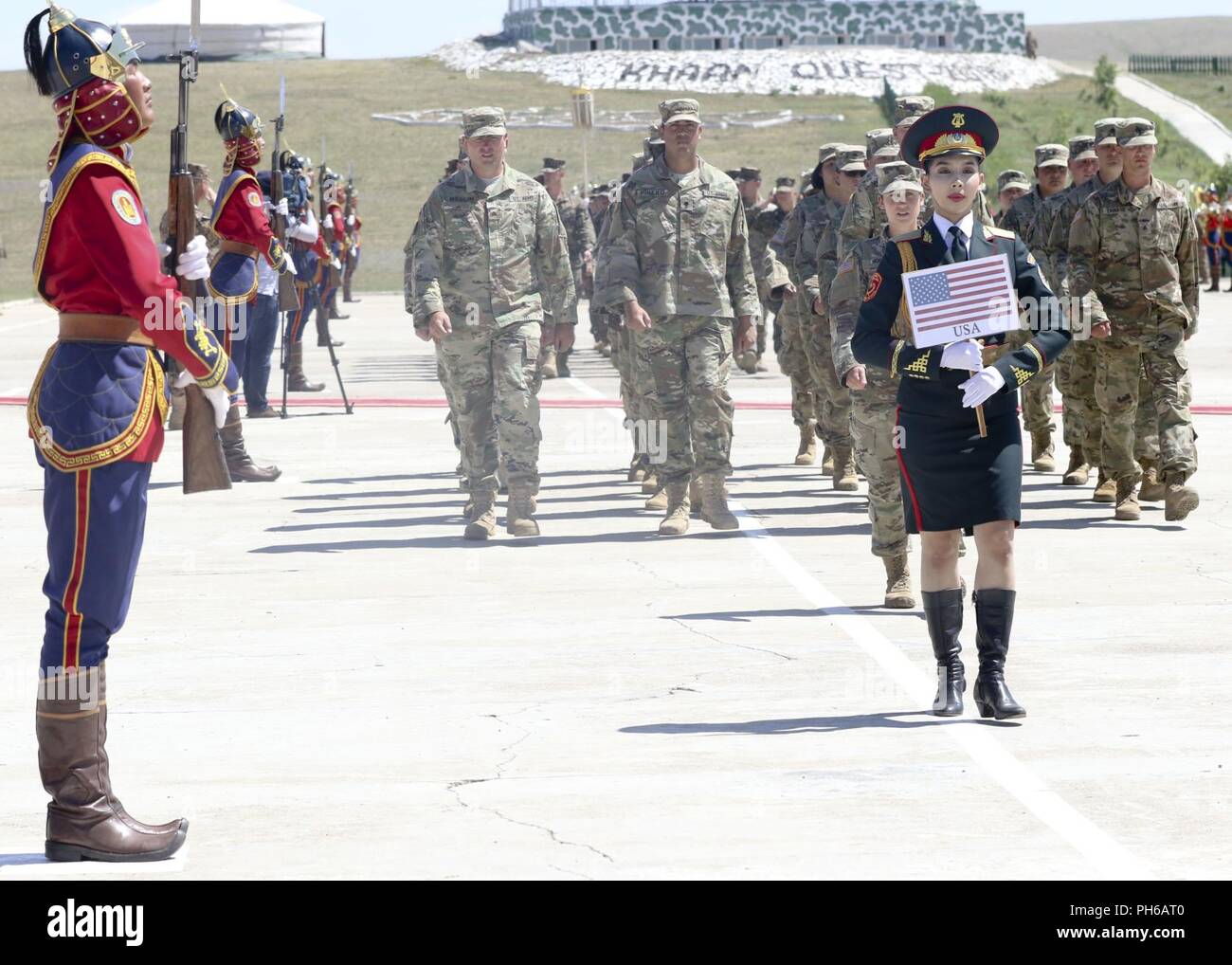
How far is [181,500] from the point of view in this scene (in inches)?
569

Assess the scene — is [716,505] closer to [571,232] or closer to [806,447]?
[806,447]

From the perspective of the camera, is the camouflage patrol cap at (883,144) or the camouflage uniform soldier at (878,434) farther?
the camouflage patrol cap at (883,144)

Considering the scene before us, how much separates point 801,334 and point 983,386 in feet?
25.4

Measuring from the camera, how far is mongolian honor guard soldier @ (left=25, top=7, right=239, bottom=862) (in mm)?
5875

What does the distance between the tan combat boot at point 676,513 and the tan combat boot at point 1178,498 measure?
9.38 feet

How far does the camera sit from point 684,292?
1245 centimetres

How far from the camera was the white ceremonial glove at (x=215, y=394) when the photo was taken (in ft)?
20.6

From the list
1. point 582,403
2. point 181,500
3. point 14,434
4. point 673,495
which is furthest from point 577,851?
point 582,403


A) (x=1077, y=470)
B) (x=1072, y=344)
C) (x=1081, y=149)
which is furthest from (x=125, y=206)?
(x=1081, y=149)

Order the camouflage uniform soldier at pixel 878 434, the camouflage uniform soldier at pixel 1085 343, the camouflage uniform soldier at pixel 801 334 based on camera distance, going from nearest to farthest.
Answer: the camouflage uniform soldier at pixel 878 434 → the camouflage uniform soldier at pixel 1085 343 → the camouflage uniform soldier at pixel 801 334

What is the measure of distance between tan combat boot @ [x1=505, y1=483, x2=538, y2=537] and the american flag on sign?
534cm

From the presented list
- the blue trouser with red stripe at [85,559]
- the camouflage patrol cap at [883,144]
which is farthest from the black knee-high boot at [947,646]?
the camouflage patrol cap at [883,144]

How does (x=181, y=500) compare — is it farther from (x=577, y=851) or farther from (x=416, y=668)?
(x=577, y=851)

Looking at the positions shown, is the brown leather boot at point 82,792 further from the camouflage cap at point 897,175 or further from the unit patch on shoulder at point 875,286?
the camouflage cap at point 897,175
